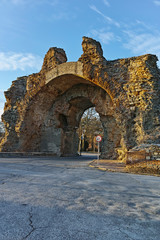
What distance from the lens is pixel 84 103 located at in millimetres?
15781

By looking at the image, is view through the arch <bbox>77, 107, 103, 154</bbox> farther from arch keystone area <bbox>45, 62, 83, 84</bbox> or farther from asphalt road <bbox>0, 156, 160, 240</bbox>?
asphalt road <bbox>0, 156, 160, 240</bbox>

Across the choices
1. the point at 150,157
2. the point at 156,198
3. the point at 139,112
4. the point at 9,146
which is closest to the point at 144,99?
the point at 139,112

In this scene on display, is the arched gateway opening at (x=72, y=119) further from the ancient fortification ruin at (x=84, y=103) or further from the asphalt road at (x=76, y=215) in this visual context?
the asphalt road at (x=76, y=215)

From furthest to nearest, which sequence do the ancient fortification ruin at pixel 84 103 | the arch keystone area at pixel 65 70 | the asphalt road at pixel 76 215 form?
the arch keystone area at pixel 65 70 < the ancient fortification ruin at pixel 84 103 < the asphalt road at pixel 76 215

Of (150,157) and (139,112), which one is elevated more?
(139,112)

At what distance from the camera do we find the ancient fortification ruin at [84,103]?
9.59m

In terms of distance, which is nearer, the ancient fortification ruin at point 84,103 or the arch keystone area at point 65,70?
the ancient fortification ruin at point 84,103

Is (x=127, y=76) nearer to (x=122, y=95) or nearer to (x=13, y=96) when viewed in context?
(x=122, y=95)

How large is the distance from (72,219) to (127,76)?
32.7 ft

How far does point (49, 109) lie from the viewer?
1512 cm

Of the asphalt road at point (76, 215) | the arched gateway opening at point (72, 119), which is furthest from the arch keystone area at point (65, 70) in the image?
the asphalt road at point (76, 215)

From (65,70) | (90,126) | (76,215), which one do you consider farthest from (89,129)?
(76,215)

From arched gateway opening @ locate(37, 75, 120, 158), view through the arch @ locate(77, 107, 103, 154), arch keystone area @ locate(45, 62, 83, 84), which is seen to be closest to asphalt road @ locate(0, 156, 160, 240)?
arched gateway opening @ locate(37, 75, 120, 158)

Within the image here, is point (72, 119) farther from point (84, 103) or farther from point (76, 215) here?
point (76, 215)
